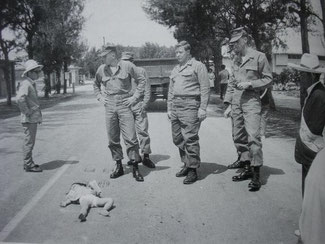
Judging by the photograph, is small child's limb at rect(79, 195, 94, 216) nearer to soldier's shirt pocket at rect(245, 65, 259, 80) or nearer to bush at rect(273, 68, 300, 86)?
soldier's shirt pocket at rect(245, 65, 259, 80)

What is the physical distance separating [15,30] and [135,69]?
24.8 m

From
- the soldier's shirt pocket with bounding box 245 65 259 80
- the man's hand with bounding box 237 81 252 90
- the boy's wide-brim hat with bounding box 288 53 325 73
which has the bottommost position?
the man's hand with bounding box 237 81 252 90

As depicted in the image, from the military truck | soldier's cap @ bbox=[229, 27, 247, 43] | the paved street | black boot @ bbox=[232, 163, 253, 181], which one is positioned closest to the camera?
the paved street

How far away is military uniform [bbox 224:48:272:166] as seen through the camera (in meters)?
6.12

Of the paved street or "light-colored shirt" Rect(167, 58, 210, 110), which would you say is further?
"light-colored shirt" Rect(167, 58, 210, 110)

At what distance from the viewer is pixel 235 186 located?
6.20m

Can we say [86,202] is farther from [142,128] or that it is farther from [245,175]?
[142,128]

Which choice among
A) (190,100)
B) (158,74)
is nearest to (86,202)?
(190,100)

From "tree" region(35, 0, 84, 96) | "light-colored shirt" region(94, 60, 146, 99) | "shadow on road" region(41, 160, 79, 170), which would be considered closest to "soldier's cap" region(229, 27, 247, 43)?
"light-colored shirt" region(94, 60, 146, 99)

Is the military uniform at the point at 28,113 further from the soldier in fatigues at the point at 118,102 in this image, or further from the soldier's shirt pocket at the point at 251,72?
the soldier's shirt pocket at the point at 251,72

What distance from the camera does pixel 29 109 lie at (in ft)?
24.0

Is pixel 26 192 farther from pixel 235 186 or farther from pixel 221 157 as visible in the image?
pixel 221 157

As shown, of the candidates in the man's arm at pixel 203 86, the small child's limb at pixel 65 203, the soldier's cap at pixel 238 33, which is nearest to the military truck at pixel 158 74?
the man's arm at pixel 203 86

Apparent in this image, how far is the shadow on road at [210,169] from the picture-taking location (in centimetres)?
699
